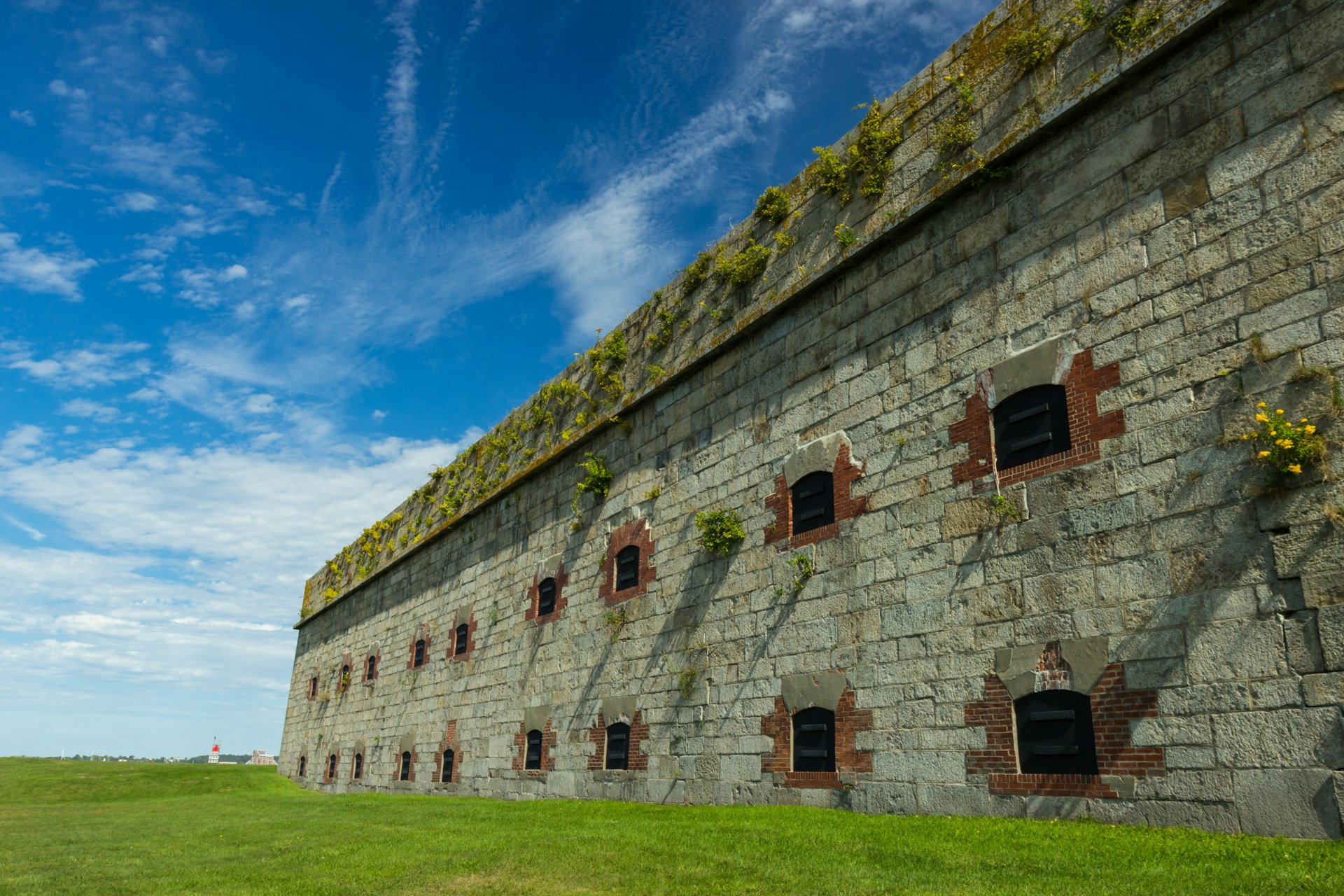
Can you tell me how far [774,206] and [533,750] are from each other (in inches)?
369

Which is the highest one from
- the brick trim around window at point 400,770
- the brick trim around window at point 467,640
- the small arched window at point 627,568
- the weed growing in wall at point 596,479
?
the weed growing in wall at point 596,479

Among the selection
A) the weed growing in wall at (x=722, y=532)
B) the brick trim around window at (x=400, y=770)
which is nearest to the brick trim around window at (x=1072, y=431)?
the weed growing in wall at (x=722, y=532)

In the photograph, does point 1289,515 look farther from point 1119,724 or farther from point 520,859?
point 520,859

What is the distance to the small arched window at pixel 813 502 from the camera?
10156mm

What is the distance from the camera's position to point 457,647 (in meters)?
19.2

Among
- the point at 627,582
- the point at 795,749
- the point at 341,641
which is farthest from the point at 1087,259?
the point at 341,641

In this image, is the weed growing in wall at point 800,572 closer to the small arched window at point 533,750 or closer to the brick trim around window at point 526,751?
the brick trim around window at point 526,751

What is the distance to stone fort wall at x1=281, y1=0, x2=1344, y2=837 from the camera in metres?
6.39

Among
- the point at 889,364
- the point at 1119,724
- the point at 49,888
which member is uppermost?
the point at 889,364

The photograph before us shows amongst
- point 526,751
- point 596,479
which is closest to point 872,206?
point 596,479

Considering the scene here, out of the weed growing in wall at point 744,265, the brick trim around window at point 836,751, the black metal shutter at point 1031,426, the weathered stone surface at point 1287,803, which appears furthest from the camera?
the weed growing in wall at point 744,265

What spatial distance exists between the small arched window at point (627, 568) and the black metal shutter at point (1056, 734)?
6563mm

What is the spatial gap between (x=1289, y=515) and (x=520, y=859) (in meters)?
6.22

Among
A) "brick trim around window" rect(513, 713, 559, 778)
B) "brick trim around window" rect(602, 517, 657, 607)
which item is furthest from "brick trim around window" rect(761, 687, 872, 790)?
"brick trim around window" rect(513, 713, 559, 778)
